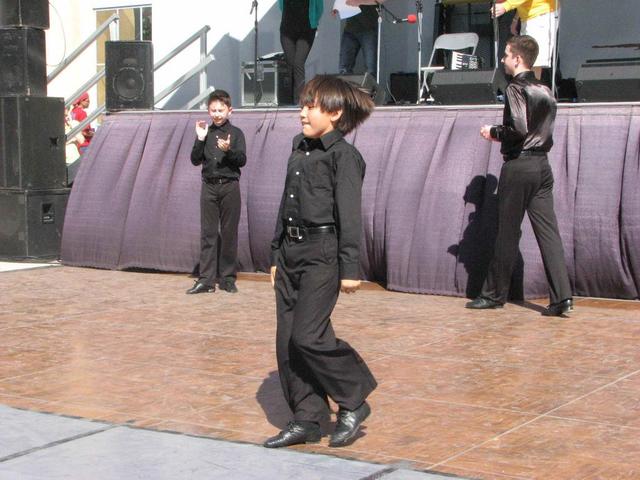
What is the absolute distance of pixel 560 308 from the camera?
351 inches

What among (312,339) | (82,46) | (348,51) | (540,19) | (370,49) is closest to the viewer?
(312,339)

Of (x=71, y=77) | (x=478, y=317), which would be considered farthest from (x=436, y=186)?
(x=71, y=77)

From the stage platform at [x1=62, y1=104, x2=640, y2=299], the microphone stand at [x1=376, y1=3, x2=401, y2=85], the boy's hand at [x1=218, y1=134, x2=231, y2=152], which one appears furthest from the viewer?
the microphone stand at [x1=376, y1=3, x2=401, y2=85]

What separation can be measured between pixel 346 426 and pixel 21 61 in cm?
875

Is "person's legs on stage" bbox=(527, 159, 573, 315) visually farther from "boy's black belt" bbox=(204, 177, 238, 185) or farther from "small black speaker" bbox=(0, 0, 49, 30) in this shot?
"small black speaker" bbox=(0, 0, 49, 30)

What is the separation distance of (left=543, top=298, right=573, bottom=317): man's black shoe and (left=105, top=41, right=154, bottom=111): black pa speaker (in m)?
5.81

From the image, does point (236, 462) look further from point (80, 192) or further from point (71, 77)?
point (71, 77)

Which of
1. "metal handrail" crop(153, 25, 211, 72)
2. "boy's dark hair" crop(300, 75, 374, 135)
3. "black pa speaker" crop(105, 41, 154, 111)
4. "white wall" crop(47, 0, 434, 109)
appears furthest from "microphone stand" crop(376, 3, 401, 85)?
"boy's dark hair" crop(300, 75, 374, 135)

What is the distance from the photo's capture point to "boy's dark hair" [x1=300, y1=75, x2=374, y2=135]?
18.2ft

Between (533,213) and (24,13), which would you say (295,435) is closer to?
(533,213)

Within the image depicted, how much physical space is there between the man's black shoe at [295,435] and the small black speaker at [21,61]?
27.9 feet

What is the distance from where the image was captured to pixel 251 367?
7.18 meters

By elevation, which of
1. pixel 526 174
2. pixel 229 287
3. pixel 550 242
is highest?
pixel 526 174

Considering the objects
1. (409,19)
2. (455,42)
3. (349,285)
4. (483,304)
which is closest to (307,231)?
(349,285)
